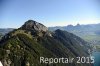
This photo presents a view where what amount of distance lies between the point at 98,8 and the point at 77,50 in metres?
1.22

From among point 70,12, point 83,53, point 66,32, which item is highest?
point 70,12

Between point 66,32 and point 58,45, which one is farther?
point 58,45

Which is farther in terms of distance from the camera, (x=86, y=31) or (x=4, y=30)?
(x=86, y=31)

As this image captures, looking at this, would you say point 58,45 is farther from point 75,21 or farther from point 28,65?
point 28,65

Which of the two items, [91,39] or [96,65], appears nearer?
[96,65]

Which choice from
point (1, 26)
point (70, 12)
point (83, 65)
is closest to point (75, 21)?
point (70, 12)

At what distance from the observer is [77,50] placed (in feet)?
22.1

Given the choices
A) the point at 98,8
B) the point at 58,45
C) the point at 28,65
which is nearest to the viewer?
the point at 98,8

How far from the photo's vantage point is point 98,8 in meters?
6.11

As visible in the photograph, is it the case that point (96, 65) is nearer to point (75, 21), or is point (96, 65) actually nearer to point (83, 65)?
point (83, 65)

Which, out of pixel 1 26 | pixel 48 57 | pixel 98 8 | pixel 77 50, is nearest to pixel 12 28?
pixel 1 26

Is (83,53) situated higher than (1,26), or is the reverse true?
(1,26)

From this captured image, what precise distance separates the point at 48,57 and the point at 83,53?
0.86 m

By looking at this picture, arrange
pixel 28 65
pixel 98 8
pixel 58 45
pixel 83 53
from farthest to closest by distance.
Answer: pixel 28 65, pixel 58 45, pixel 83 53, pixel 98 8
